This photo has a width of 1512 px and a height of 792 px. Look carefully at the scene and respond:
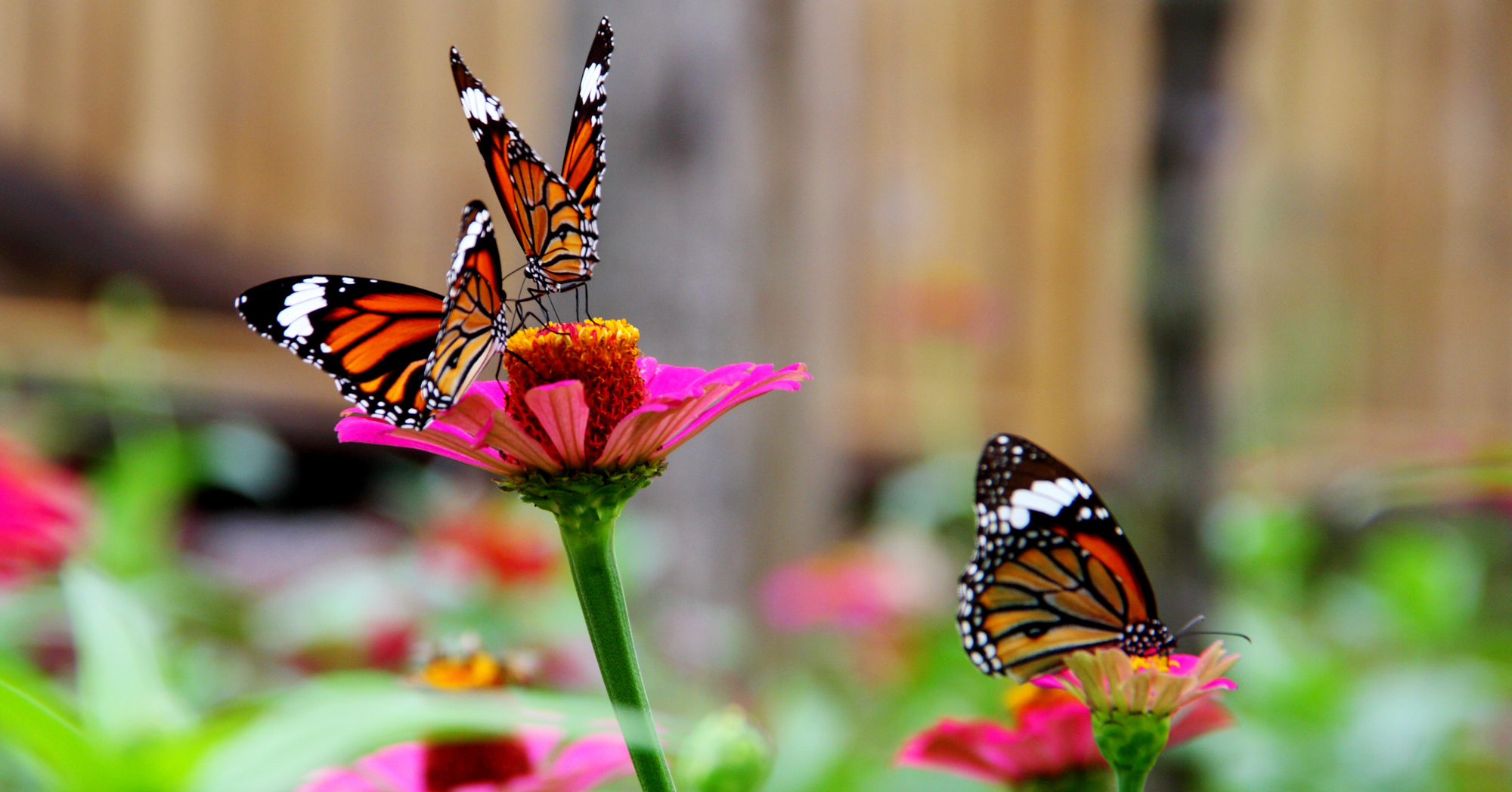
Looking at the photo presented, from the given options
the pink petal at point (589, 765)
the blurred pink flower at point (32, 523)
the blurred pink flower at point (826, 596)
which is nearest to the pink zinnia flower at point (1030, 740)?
the pink petal at point (589, 765)

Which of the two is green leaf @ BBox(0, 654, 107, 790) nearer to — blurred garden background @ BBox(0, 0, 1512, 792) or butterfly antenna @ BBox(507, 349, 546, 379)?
blurred garden background @ BBox(0, 0, 1512, 792)

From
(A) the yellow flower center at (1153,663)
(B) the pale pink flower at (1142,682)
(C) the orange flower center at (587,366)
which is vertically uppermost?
(C) the orange flower center at (587,366)

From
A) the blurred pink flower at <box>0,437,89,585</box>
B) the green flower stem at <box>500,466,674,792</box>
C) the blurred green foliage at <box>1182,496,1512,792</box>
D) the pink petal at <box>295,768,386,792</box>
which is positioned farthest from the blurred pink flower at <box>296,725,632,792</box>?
the blurred green foliage at <box>1182,496,1512,792</box>

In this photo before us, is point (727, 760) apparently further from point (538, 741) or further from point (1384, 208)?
point (1384, 208)

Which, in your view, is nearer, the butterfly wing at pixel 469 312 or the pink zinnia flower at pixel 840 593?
the butterfly wing at pixel 469 312

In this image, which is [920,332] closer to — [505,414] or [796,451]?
[796,451]

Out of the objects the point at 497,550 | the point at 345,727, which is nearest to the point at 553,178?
the point at 345,727

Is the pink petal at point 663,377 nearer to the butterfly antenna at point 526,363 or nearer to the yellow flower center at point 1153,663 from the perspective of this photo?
the butterfly antenna at point 526,363
